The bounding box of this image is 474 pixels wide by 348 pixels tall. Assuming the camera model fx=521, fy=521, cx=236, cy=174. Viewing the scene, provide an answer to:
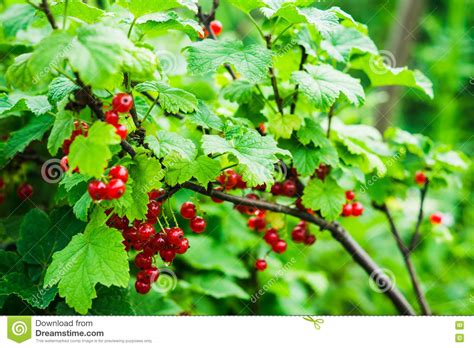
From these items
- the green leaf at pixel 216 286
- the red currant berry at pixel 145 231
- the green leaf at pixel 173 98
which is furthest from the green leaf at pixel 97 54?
the green leaf at pixel 216 286

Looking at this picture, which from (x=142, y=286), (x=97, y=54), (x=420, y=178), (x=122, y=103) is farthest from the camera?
(x=420, y=178)

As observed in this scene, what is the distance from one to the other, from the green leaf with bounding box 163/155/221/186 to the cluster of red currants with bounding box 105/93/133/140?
122mm

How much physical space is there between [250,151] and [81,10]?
0.38m

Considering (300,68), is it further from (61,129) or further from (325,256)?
(325,256)

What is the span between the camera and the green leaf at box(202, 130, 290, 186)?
0.86m

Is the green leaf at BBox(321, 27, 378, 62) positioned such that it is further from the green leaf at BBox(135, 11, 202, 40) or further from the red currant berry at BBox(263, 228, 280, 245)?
the red currant berry at BBox(263, 228, 280, 245)

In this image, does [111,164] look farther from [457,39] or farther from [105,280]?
[457,39]

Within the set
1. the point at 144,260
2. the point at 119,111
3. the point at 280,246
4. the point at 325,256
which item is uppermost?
the point at 119,111

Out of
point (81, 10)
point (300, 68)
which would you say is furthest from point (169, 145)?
point (300, 68)

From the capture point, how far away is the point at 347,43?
1134mm

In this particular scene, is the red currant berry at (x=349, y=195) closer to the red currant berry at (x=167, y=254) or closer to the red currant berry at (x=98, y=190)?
the red currant berry at (x=167, y=254)
